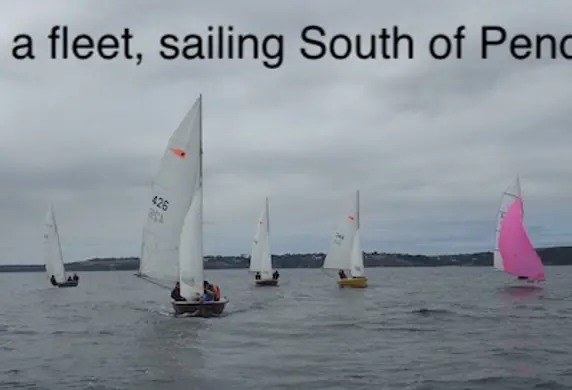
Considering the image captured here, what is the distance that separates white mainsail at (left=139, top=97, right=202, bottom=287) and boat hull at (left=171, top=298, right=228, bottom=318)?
1595 millimetres

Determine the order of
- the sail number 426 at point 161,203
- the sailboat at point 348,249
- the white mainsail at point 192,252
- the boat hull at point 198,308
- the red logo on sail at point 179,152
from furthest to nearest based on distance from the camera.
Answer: the sailboat at point 348,249 → the sail number 426 at point 161,203 → the red logo on sail at point 179,152 → the white mainsail at point 192,252 → the boat hull at point 198,308

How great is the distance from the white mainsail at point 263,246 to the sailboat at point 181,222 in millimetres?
36399

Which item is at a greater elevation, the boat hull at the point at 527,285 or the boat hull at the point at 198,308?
the boat hull at the point at 198,308

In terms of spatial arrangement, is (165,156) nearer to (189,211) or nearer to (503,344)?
(189,211)

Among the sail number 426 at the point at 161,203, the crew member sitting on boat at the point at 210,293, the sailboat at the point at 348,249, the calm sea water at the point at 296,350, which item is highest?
→ the sail number 426 at the point at 161,203

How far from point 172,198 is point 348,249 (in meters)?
28.8

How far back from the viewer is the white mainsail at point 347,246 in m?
58.0

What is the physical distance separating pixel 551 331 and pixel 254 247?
4252 cm

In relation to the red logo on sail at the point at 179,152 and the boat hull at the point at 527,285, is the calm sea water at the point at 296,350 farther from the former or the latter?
the boat hull at the point at 527,285

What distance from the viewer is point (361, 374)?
64.3ft

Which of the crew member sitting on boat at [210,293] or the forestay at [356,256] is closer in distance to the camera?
the crew member sitting on boat at [210,293]

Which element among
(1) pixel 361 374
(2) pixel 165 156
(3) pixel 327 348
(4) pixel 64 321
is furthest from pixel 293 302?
(1) pixel 361 374

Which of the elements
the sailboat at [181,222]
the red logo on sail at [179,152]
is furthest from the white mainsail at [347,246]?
the red logo on sail at [179,152]

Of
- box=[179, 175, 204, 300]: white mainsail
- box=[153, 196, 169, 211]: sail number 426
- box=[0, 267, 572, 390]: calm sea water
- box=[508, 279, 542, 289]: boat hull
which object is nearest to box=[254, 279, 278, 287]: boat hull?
box=[508, 279, 542, 289]: boat hull
